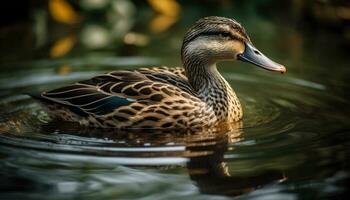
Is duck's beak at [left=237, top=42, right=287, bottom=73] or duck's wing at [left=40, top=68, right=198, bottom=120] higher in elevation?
duck's beak at [left=237, top=42, right=287, bottom=73]

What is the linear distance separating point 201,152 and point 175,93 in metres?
1.09

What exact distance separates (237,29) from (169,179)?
7.61 feet

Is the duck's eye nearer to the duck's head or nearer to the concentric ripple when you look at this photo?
the duck's head

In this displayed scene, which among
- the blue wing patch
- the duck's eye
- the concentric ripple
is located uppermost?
the duck's eye

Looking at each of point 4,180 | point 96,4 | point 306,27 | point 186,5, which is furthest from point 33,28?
point 4,180

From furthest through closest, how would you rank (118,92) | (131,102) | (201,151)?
(118,92), (131,102), (201,151)

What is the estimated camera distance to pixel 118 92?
7.96 m

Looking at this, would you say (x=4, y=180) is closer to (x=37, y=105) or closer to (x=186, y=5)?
(x=37, y=105)

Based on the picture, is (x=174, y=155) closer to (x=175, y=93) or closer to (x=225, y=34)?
Result: (x=175, y=93)

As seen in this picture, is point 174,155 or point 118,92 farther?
point 118,92

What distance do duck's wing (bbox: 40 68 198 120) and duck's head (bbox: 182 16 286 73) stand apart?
1.25ft

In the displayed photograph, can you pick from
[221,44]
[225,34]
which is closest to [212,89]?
[221,44]

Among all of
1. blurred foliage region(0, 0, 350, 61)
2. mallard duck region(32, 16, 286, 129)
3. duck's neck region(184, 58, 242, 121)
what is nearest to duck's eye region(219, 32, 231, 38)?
mallard duck region(32, 16, 286, 129)

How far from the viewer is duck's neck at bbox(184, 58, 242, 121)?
319 inches
